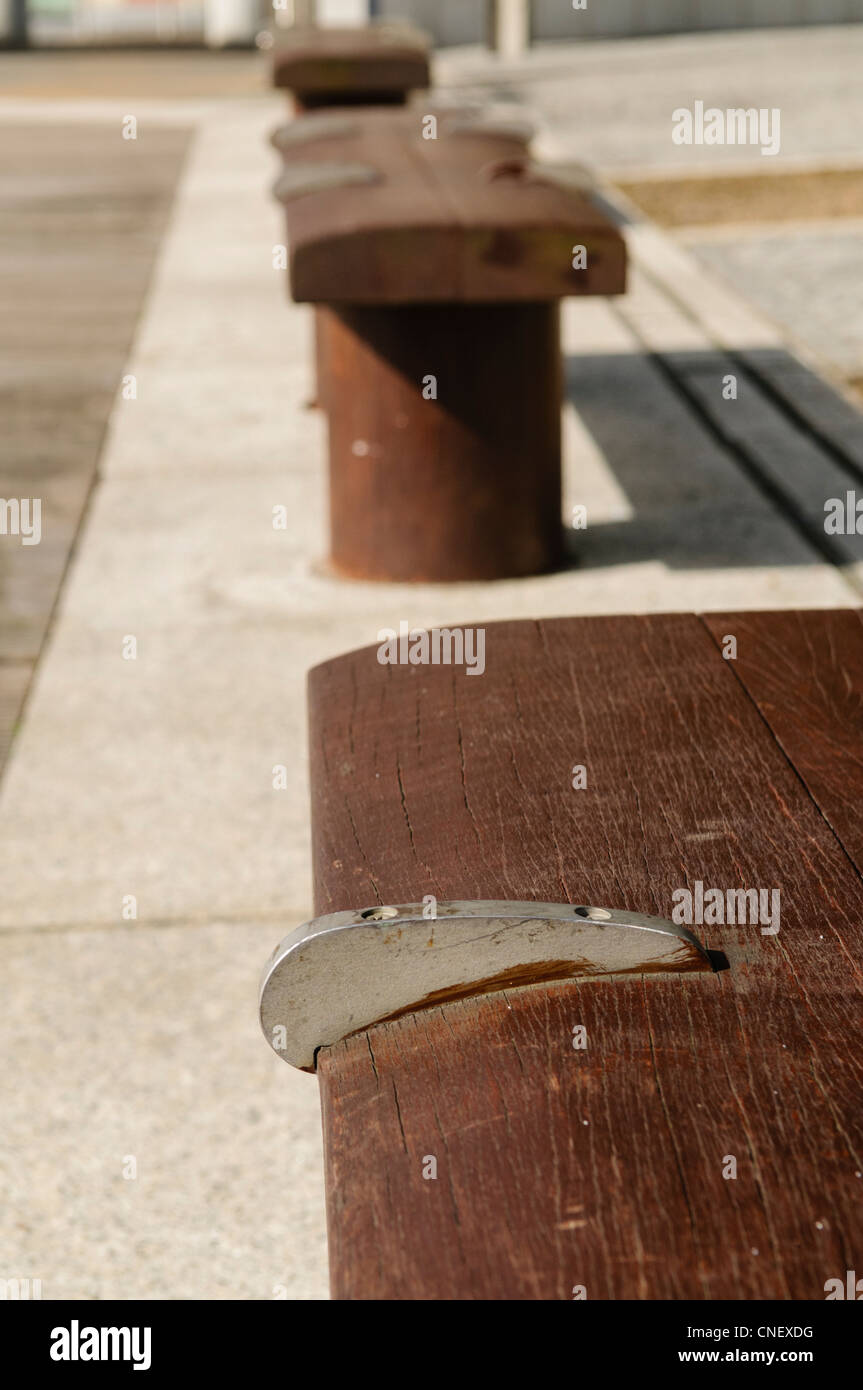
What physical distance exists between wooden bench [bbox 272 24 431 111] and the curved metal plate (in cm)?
603

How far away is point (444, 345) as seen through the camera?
13.1 feet

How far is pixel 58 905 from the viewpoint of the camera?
2934 millimetres

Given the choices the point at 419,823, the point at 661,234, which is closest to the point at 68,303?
the point at 661,234

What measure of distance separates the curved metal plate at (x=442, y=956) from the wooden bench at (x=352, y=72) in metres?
6.03

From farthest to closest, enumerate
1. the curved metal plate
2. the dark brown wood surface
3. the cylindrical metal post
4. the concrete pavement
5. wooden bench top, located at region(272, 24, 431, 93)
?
1. wooden bench top, located at region(272, 24, 431, 93)
2. the cylindrical metal post
3. the concrete pavement
4. the curved metal plate
5. the dark brown wood surface

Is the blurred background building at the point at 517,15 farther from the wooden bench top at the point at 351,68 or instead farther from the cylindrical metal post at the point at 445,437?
the cylindrical metal post at the point at 445,437

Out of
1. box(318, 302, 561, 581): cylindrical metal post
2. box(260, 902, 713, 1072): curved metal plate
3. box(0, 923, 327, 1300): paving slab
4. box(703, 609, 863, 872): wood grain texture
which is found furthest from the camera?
box(318, 302, 561, 581): cylindrical metal post

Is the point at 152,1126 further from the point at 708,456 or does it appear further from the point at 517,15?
the point at 517,15

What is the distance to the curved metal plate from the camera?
124cm

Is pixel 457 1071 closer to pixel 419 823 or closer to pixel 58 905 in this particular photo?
pixel 419 823

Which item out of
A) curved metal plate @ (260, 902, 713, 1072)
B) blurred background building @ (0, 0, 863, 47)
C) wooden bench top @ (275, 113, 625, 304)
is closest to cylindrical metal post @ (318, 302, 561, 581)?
wooden bench top @ (275, 113, 625, 304)

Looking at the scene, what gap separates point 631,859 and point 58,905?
174 centimetres

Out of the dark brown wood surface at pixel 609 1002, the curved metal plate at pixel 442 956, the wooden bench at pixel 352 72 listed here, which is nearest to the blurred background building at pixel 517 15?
the wooden bench at pixel 352 72

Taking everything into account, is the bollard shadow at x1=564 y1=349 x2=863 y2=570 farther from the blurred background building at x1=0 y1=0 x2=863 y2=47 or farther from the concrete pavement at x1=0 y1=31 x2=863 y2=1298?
the blurred background building at x1=0 y1=0 x2=863 y2=47
